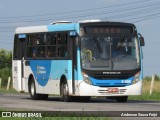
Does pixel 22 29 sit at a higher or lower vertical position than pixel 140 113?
higher

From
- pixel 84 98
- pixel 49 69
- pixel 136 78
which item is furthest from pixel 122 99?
pixel 49 69

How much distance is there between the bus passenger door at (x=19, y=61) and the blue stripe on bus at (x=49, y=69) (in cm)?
122

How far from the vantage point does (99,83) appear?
91.9ft

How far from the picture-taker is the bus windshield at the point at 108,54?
92.2ft

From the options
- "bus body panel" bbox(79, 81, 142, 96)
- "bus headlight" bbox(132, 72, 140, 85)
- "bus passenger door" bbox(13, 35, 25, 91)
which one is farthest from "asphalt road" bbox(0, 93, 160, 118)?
"bus passenger door" bbox(13, 35, 25, 91)

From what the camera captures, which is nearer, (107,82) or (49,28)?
(107,82)

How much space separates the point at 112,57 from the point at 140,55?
4.17 feet

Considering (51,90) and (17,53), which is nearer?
(51,90)

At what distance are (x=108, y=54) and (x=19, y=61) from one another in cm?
676

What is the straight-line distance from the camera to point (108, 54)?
92.5 ft

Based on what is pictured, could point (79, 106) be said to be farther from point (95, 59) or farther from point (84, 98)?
point (84, 98)

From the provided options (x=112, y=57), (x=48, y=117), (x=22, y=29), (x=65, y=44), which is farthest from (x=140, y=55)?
(x=48, y=117)

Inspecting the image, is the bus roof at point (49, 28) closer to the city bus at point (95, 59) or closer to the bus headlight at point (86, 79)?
the city bus at point (95, 59)

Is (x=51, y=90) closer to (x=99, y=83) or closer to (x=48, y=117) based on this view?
(x=99, y=83)
